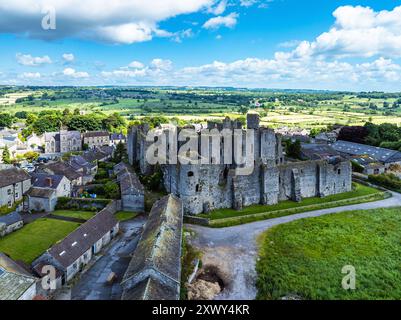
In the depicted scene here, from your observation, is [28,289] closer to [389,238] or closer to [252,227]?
[252,227]

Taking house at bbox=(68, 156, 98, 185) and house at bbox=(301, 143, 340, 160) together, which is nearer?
house at bbox=(68, 156, 98, 185)

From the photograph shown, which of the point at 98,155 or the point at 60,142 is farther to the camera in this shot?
the point at 60,142

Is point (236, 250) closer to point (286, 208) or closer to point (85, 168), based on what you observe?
point (286, 208)

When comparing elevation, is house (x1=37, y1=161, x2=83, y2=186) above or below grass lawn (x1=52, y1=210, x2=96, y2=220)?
above

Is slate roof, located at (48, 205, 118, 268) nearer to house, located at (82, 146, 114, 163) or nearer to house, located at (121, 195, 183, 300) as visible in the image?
house, located at (121, 195, 183, 300)

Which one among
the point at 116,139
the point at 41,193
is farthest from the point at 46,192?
the point at 116,139

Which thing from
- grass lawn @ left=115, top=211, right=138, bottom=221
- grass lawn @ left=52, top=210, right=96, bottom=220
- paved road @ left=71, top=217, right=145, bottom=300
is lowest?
paved road @ left=71, top=217, right=145, bottom=300

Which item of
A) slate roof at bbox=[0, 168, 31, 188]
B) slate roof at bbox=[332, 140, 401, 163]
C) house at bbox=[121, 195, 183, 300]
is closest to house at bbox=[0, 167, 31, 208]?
slate roof at bbox=[0, 168, 31, 188]

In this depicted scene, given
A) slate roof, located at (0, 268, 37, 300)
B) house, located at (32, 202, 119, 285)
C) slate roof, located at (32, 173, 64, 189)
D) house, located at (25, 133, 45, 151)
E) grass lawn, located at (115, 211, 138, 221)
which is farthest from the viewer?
house, located at (25, 133, 45, 151)
